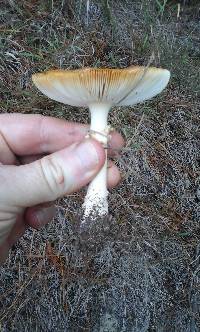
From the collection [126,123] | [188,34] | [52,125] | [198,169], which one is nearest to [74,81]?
[52,125]

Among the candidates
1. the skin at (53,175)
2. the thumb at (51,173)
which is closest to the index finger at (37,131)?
the skin at (53,175)

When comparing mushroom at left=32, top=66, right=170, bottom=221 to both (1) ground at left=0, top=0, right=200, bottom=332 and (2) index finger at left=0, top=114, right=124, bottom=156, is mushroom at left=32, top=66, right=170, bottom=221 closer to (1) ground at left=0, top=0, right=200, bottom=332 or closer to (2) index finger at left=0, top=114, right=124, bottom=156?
(2) index finger at left=0, top=114, right=124, bottom=156

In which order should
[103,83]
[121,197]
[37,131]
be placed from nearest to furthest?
1. [103,83]
2. [37,131]
3. [121,197]

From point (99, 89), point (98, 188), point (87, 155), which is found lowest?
point (98, 188)

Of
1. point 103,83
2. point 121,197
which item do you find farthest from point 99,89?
point 121,197

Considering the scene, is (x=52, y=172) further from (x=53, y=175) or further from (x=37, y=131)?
(x=37, y=131)

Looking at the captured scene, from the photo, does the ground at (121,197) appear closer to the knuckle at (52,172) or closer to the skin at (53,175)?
the skin at (53,175)
